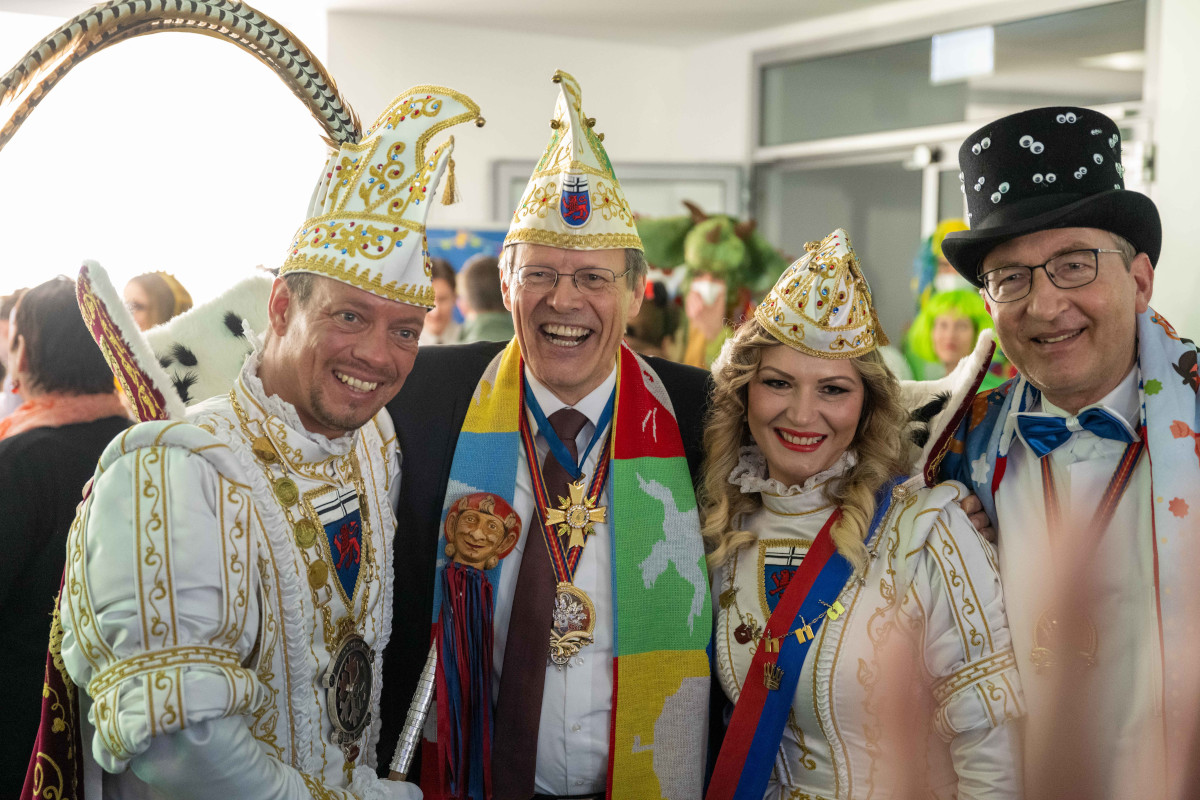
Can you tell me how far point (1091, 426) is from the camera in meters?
2.04

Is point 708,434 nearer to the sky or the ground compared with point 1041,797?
nearer to the sky

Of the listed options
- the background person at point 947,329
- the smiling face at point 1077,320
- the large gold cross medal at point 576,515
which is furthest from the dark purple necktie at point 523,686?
the background person at point 947,329

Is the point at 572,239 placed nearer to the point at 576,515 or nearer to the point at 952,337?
the point at 576,515

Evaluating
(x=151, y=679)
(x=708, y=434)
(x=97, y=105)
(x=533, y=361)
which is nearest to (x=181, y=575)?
(x=151, y=679)

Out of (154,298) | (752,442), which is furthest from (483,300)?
(752,442)

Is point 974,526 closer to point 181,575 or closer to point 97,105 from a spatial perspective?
point 181,575

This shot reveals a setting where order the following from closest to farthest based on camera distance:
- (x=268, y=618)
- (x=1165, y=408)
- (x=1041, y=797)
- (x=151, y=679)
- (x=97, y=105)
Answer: (x=1041, y=797) < (x=151, y=679) < (x=268, y=618) < (x=1165, y=408) < (x=97, y=105)

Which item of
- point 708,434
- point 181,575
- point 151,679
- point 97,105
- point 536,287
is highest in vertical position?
point 97,105

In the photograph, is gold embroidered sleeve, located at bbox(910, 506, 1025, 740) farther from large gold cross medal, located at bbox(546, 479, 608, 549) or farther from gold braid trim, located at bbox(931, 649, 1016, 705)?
large gold cross medal, located at bbox(546, 479, 608, 549)

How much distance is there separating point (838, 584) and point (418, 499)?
90cm

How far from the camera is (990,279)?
84.6 inches

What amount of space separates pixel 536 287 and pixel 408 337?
56 centimetres

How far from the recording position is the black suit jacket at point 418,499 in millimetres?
2273

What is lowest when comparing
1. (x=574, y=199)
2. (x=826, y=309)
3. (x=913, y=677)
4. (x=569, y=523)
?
(x=913, y=677)
